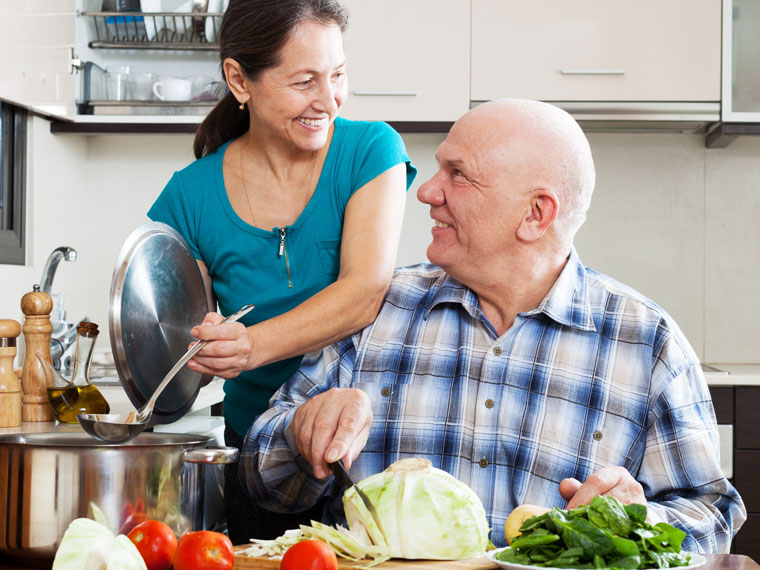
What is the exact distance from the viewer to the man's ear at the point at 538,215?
137cm

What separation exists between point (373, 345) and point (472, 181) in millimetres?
313

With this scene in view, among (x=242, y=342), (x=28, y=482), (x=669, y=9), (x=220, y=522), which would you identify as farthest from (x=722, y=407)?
(x=28, y=482)

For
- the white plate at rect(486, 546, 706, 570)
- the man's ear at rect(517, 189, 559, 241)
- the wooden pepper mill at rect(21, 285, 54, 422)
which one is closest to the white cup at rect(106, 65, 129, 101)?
the wooden pepper mill at rect(21, 285, 54, 422)

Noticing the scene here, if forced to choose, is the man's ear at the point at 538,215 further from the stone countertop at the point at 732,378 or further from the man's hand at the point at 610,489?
the stone countertop at the point at 732,378

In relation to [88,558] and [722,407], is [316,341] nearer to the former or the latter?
[88,558]

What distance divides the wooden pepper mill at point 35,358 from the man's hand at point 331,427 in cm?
66

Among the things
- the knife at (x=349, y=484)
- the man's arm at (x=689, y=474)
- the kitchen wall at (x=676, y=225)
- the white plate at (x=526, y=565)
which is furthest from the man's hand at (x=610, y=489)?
the kitchen wall at (x=676, y=225)

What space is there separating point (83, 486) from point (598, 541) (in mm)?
526

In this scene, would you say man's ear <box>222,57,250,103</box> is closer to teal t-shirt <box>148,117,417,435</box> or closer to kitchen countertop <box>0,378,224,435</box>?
teal t-shirt <box>148,117,417,435</box>

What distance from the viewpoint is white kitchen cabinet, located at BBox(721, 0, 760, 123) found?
9.45 ft

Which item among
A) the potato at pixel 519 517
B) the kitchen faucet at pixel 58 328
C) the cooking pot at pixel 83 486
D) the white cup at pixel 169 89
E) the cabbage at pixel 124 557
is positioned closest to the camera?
the cabbage at pixel 124 557

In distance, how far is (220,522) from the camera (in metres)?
1.94

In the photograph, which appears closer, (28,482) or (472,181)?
(28,482)

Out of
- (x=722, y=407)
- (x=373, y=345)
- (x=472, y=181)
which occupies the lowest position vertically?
(x=722, y=407)
